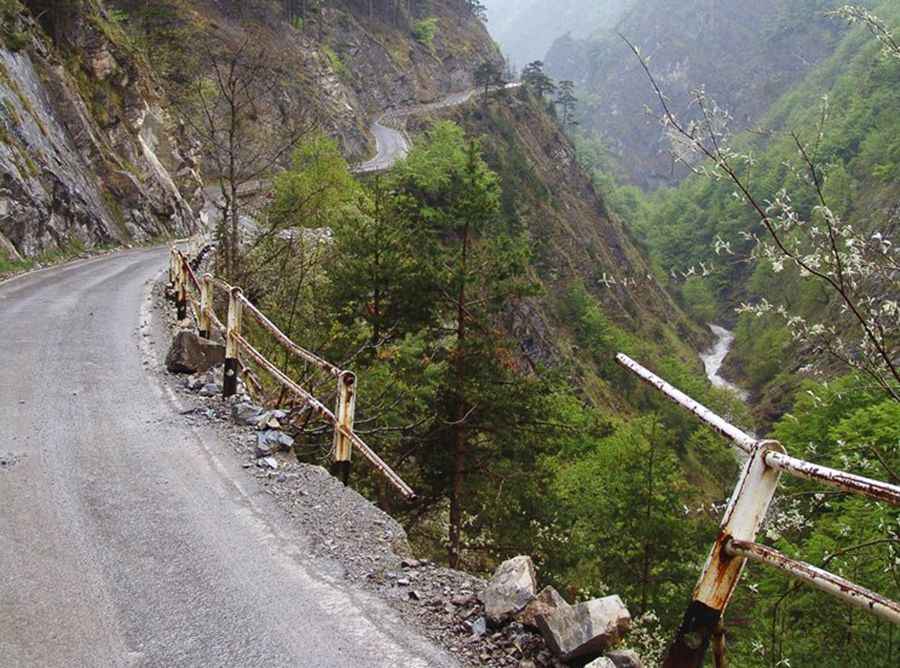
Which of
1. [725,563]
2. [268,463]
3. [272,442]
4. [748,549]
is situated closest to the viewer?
[748,549]

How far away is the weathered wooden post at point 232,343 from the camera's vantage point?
25.8ft

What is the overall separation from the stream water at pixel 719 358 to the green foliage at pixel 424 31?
5666 centimetres

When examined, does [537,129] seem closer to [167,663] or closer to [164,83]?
[164,83]

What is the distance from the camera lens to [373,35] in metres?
84.7

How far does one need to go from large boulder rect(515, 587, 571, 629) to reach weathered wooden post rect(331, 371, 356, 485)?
106 inches

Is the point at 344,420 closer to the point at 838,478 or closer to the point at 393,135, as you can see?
the point at 838,478

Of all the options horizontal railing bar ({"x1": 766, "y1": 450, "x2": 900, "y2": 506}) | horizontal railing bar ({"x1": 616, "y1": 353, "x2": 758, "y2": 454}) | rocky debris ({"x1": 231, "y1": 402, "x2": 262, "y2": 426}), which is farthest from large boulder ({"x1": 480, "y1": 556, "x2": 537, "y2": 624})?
rocky debris ({"x1": 231, "y1": 402, "x2": 262, "y2": 426})

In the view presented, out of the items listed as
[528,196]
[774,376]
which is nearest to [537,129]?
[528,196]

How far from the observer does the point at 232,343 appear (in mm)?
7988

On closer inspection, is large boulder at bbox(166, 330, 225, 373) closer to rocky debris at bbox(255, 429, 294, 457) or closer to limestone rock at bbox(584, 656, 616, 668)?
rocky debris at bbox(255, 429, 294, 457)

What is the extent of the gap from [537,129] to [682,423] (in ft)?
172

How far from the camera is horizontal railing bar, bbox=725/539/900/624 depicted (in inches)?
86.0

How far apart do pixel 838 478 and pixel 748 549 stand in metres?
0.48

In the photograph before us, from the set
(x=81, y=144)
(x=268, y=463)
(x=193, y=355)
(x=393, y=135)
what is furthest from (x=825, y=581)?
(x=393, y=135)
